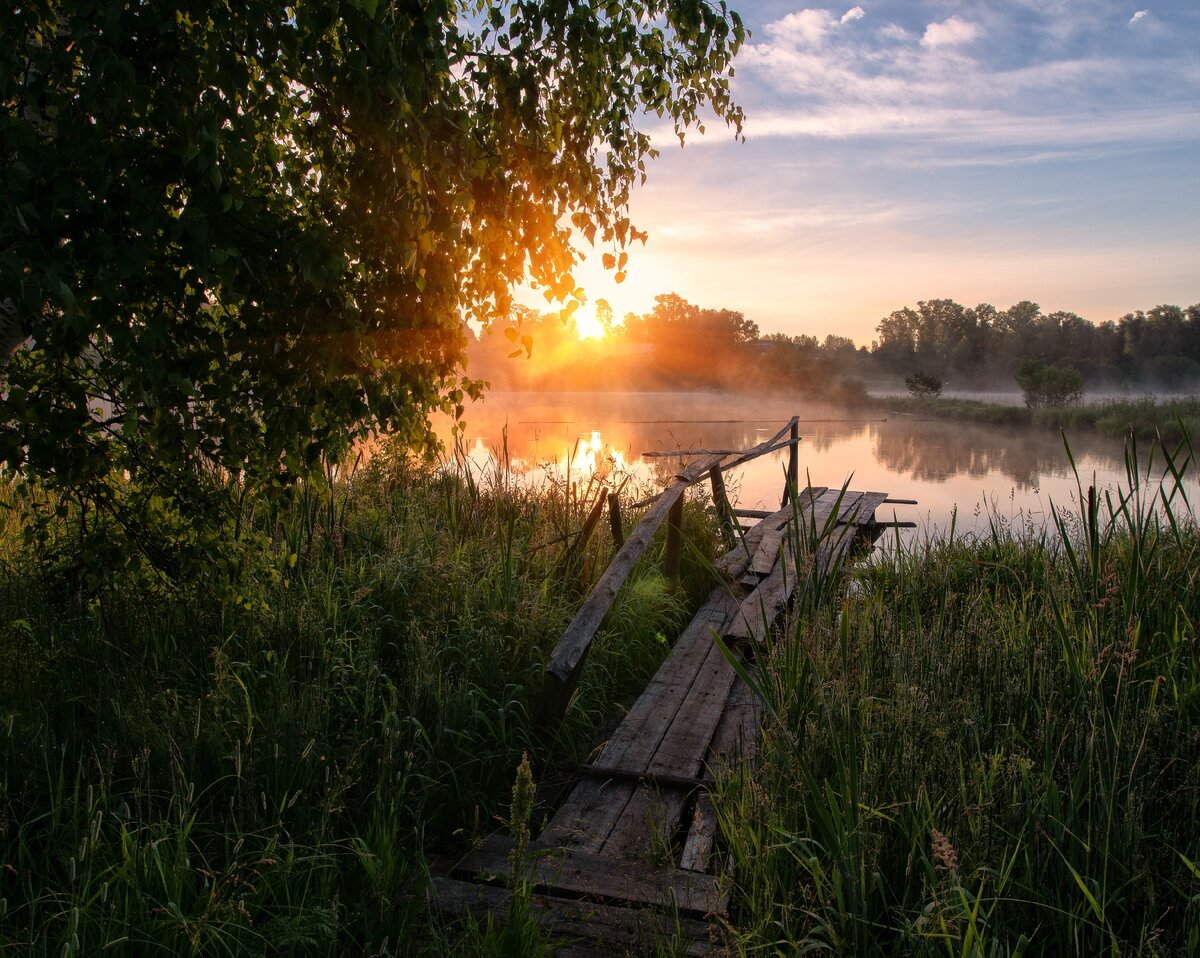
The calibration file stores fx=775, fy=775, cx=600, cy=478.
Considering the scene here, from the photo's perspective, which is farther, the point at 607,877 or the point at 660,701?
the point at 660,701

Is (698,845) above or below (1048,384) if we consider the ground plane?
below

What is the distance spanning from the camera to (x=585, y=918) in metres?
2.47

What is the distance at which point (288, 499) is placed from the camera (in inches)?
127

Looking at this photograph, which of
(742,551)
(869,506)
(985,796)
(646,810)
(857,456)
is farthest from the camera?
(857,456)

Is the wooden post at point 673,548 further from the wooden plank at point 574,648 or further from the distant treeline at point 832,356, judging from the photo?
the distant treeline at point 832,356

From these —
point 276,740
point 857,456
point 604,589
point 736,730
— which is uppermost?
point 604,589

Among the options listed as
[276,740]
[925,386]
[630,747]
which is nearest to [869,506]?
[630,747]

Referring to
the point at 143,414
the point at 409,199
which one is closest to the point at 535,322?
the point at 409,199

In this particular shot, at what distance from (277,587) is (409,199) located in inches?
93.6

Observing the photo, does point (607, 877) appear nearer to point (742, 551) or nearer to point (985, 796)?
point (985, 796)

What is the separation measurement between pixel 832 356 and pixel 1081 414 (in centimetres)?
3713

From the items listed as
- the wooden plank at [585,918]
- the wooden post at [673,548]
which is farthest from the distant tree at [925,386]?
the wooden plank at [585,918]

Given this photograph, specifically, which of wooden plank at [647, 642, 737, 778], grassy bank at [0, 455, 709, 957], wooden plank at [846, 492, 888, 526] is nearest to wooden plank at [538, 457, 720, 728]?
grassy bank at [0, 455, 709, 957]

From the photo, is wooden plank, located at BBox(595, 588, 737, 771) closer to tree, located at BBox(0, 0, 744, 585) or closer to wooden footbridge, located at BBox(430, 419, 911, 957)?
wooden footbridge, located at BBox(430, 419, 911, 957)
